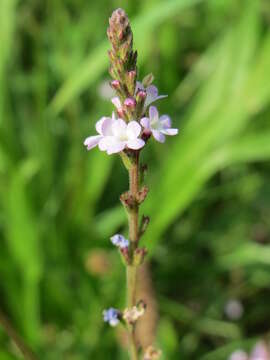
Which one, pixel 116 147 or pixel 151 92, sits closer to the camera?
pixel 116 147

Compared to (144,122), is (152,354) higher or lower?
lower

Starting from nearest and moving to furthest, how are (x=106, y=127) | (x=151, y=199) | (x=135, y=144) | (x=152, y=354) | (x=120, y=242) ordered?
(x=135, y=144) → (x=106, y=127) → (x=120, y=242) → (x=152, y=354) → (x=151, y=199)

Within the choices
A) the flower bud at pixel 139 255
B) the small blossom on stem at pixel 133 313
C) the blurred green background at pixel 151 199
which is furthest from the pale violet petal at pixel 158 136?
the blurred green background at pixel 151 199

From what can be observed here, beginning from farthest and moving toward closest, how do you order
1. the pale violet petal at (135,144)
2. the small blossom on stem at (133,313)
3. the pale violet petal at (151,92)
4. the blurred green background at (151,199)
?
the blurred green background at (151,199), the small blossom on stem at (133,313), the pale violet petal at (151,92), the pale violet petal at (135,144)

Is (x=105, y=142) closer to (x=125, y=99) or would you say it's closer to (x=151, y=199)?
(x=125, y=99)

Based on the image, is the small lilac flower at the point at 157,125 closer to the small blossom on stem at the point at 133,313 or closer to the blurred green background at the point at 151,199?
the small blossom on stem at the point at 133,313

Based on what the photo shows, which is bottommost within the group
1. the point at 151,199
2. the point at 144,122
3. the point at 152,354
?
the point at 152,354

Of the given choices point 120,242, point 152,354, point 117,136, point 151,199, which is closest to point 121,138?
point 117,136
